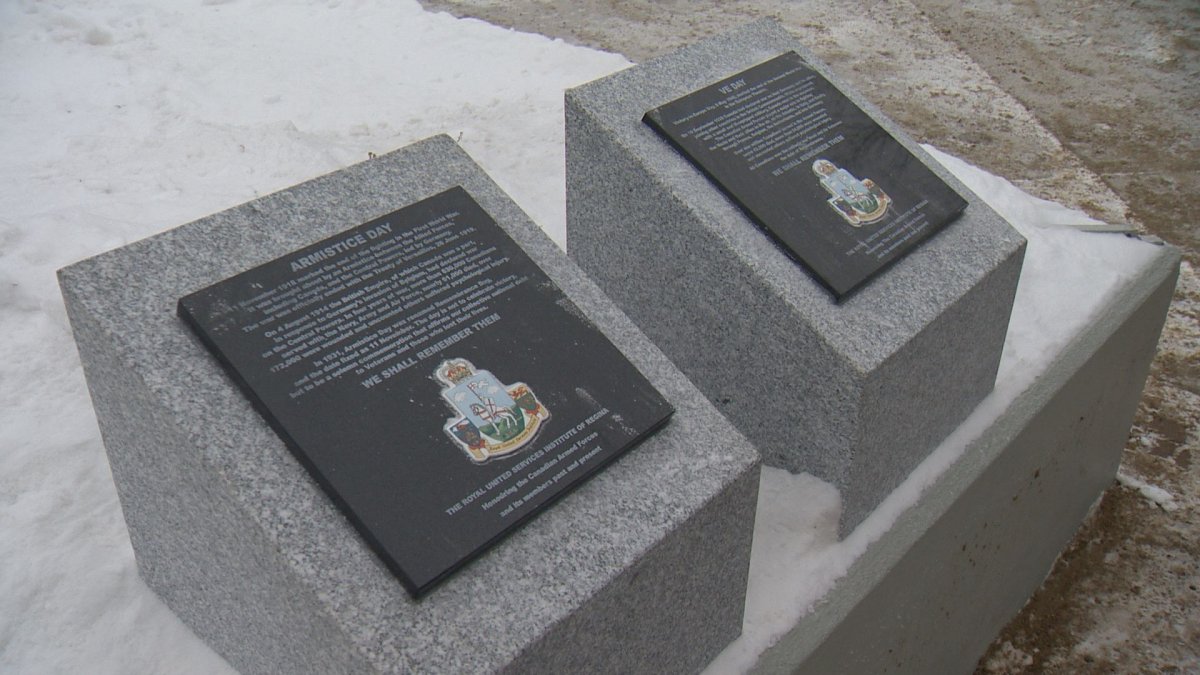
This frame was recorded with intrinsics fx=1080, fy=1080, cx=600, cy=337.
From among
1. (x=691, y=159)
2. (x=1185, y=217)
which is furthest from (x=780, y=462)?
(x=1185, y=217)

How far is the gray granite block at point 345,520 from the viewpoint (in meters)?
1.85

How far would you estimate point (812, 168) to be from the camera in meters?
2.96

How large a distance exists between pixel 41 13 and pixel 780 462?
15.4 ft

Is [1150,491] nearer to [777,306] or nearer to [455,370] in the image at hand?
[777,306]

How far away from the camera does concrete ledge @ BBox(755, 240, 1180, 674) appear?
2.66m

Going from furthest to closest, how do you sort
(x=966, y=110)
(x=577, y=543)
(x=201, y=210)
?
(x=966, y=110)
(x=201, y=210)
(x=577, y=543)

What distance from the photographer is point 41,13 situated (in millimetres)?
5527

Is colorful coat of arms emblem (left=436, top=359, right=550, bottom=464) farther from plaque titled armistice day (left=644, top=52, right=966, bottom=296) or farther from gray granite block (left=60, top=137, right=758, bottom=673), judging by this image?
plaque titled armistice day (left=644, top=52, right=966, bottom=296)

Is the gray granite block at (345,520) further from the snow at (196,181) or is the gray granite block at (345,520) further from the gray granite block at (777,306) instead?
the gray granite block at (777,306)

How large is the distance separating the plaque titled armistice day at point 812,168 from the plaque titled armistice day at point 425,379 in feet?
2.32

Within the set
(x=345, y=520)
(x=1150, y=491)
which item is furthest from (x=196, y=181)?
(x=1150, y=491)

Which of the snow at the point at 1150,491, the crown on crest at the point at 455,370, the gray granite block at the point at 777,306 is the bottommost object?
the snow at the point at 1150,491

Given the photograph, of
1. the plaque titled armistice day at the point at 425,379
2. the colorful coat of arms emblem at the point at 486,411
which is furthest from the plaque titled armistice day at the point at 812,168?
the colorful coat of arms emblem at the point at 486,411

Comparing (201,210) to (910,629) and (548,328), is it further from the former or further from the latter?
(910,629)
